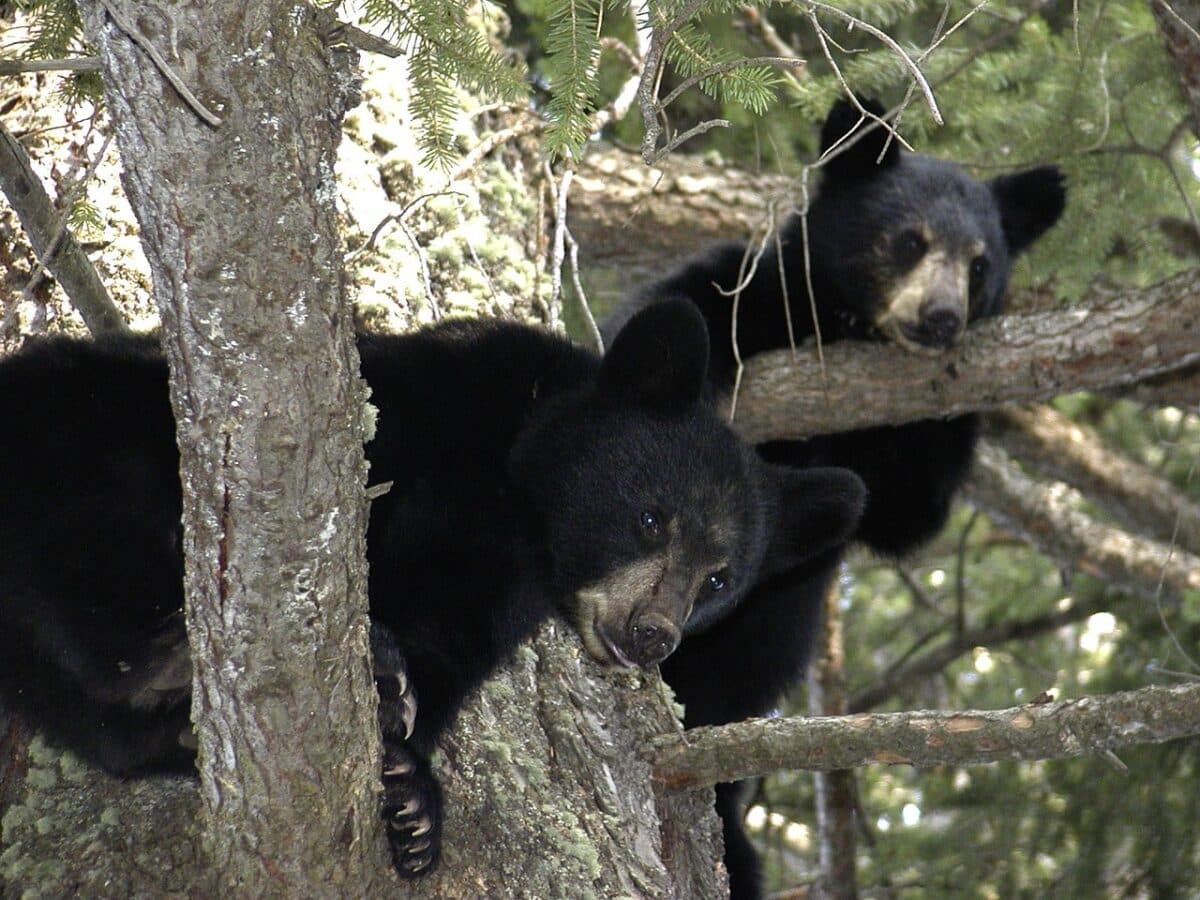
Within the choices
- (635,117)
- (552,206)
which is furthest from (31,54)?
(635,117)

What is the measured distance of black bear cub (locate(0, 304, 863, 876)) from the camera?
10.1 ft

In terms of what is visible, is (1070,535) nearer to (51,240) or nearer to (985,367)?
(985,367)

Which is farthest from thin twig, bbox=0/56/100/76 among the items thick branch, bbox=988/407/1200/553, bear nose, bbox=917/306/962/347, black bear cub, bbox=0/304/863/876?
thick branch, bbox=988/407/1200/553

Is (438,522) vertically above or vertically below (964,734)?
above

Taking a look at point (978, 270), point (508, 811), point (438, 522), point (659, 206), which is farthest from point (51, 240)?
point (978, 270)

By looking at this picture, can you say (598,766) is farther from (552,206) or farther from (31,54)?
(552,206)

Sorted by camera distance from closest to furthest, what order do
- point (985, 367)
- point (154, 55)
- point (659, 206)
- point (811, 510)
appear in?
point (154, 55) → point (811, 510) → point (985, 367) → point (659, 206)

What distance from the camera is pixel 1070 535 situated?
6727 millimetres

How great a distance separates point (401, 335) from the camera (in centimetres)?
386

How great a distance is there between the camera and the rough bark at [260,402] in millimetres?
2057

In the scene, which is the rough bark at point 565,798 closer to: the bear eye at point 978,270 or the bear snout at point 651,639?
the bear snout at point 651,639

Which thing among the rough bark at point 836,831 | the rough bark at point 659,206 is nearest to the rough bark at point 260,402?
the rough bark at point 836,831

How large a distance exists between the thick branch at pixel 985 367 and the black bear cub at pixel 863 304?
151mm

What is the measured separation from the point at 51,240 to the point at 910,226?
417 cm
